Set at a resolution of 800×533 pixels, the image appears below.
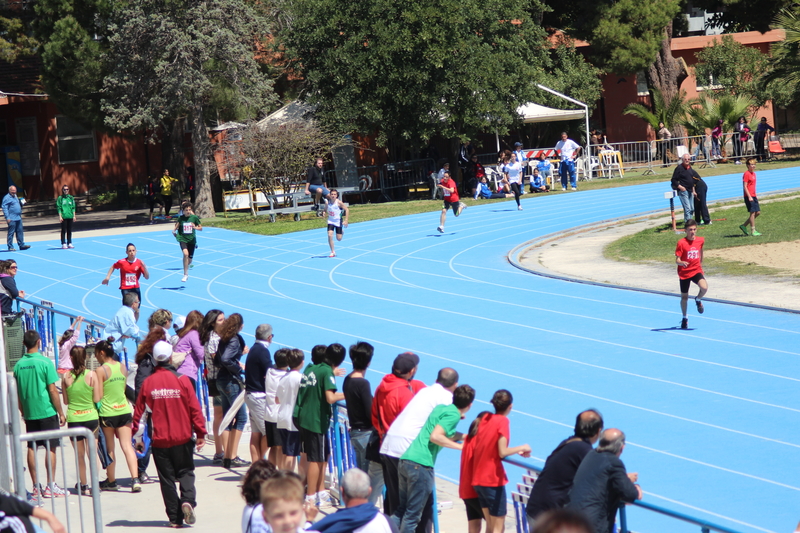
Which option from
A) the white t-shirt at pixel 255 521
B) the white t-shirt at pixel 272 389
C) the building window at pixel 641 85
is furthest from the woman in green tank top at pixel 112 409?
the building window at pixel 641 85

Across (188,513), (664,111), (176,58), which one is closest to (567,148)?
(664,111)

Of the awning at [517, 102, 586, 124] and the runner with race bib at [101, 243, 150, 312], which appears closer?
the runner with race bib at [101, 243, 150, 312]

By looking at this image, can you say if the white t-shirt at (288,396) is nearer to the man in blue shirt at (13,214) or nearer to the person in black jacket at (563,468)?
the person in black jacket at (563,468)

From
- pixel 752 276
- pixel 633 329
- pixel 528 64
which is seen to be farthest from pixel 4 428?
pixel 528 64

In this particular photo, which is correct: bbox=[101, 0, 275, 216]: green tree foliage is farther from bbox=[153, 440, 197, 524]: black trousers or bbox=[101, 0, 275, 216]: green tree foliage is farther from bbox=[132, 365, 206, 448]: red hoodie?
bbox=[153, 440, 197, 524]: black trousers

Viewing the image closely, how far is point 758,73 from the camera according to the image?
43000mm

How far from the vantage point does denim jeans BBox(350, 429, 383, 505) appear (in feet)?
25.8

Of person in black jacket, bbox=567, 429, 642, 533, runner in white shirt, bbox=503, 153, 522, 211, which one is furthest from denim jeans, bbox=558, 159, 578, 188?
person in black jacket, bbox=567, 429, 642, 533

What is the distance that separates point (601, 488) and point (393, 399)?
219 cm

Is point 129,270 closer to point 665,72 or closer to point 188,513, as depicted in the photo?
point 188,513

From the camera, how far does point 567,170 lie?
3403 centimetres

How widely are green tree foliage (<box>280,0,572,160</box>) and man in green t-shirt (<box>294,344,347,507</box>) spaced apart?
81.0 feet

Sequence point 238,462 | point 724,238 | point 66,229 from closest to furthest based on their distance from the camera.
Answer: point 238,462 < point 724,238 < point 66,229

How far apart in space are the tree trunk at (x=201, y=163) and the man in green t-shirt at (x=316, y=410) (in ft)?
80.5
